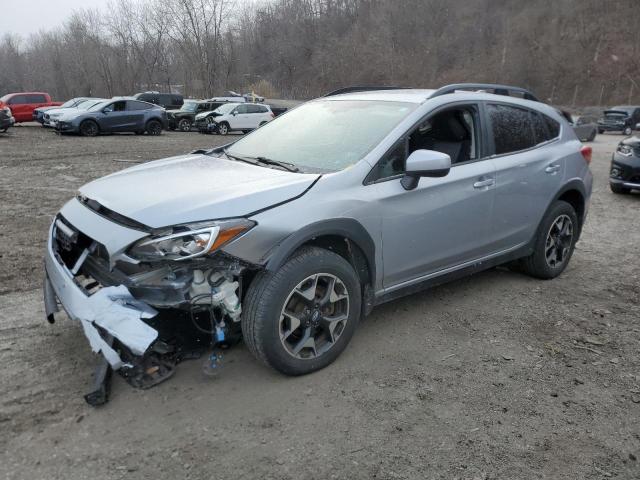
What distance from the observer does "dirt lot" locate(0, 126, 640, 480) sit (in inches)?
100

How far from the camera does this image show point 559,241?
5.05 metres

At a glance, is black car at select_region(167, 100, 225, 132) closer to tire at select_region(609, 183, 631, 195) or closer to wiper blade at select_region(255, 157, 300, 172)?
tire at select_region(609, 183, 631, 195)

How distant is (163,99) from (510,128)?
29769mm

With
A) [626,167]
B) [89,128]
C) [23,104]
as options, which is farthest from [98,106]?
[626,167]

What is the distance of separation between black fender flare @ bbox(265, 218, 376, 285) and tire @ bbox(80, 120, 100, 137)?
66.1ft

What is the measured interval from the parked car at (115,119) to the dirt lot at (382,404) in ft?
58.8

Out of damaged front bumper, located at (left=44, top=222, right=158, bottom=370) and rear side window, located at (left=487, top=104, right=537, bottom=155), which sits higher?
rear side window, located at (left=487, top=104, right=537, bottom=155)

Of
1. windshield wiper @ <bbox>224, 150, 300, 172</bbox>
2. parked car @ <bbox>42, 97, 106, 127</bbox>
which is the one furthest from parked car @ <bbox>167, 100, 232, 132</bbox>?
windshield wiper @ <bbox>224, 150, 300, 172</bbox>

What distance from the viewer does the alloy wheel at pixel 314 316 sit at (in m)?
3.09

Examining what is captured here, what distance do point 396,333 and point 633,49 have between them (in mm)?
56058

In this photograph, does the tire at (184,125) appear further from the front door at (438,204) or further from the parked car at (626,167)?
the front door at (438,204)

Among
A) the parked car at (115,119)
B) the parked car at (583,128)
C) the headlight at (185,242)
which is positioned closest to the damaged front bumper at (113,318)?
the headlight at (185,242)

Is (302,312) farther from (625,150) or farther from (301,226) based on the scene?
(625,150)

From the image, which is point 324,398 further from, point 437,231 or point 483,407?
point 437,231
